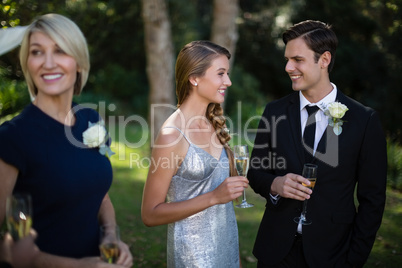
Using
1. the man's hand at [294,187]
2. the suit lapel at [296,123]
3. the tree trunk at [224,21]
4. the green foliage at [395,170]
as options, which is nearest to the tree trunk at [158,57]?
the tree trunk at [224,21]

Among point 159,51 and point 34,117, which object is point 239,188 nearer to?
point 34,117

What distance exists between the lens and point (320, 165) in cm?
308

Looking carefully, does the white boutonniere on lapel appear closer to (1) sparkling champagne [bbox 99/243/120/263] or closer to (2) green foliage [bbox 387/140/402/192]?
(1) sparkling champagne [bbox 99/243/120/263]

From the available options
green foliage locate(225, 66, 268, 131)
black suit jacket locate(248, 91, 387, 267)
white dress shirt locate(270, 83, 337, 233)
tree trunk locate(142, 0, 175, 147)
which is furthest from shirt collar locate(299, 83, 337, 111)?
green foliage locate(225, 66, 268, 131)

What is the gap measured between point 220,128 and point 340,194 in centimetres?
111

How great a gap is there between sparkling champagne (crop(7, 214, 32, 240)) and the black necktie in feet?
7.02

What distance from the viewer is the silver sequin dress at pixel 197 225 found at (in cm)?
309

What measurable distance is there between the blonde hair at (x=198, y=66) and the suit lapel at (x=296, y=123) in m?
0.55

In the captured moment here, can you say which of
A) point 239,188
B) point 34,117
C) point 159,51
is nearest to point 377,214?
point 239,188

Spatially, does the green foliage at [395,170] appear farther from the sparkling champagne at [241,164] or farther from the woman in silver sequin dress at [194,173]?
the sparkling champagne at [241,164]

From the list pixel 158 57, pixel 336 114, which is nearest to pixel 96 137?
pixel 336 114

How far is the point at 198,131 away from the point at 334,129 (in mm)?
1063

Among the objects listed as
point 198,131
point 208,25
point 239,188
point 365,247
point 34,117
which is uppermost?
point 208,25

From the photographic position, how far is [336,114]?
305 cm
